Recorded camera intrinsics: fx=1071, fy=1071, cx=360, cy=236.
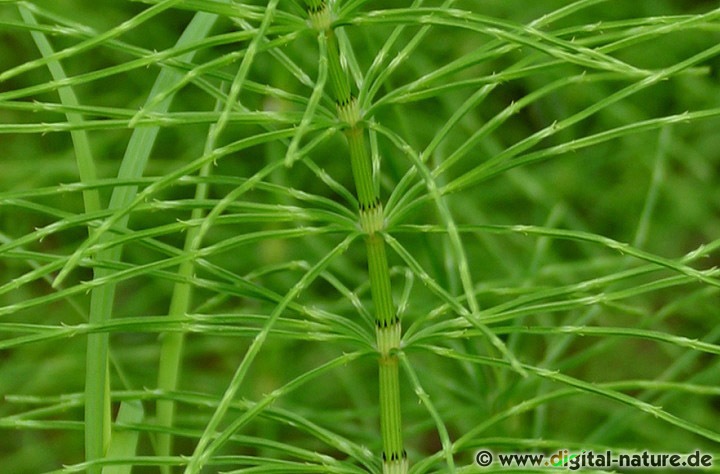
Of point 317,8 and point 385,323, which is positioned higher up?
point 317,8

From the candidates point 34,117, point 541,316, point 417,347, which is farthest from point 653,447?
point 34,117

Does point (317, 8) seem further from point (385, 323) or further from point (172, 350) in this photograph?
point (172, 350)

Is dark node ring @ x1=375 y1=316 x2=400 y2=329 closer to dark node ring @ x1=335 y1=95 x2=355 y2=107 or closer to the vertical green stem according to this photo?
the vertical green stem

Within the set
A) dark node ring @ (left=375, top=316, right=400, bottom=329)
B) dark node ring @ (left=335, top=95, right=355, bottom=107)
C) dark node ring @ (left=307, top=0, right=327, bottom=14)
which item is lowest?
dark node ring @ (left=375, top=316, right=400, bottom=329)

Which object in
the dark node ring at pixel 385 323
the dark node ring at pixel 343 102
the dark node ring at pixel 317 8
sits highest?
A: the dark node ring at pixel 317 8

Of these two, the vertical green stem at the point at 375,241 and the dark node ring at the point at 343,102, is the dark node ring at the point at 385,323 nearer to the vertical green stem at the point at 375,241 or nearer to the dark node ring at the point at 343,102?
the vertical green stem at the point at 375,241

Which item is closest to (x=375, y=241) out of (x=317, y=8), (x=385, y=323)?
(x=385, y=323)

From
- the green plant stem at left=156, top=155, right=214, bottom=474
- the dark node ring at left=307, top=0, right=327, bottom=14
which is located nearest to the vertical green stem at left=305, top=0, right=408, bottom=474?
the dark node ring at left=307, top=0, right=327, bottom=14

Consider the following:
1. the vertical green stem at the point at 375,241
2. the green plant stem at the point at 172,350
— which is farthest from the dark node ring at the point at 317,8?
the green plant stem at the point at 172,350
